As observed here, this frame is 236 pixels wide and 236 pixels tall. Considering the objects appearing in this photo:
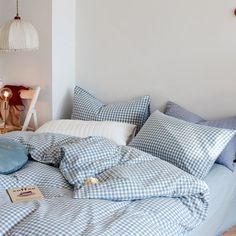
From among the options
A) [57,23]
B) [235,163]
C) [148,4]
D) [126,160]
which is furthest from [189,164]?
[57,23]

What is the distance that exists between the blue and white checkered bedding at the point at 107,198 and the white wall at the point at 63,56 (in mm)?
1004

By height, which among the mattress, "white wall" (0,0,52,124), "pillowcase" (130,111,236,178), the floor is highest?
"white wall" (0,0,52,124)

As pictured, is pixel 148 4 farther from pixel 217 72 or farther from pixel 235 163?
pixel 235 163

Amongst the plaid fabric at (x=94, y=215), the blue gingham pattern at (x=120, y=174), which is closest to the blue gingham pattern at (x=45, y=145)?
the blue gingham pattern at (x=120, y=174)

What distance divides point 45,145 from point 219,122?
1068mm

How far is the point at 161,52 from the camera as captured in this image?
2760 millimetres

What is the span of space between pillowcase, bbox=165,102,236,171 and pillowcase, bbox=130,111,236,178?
0.20m

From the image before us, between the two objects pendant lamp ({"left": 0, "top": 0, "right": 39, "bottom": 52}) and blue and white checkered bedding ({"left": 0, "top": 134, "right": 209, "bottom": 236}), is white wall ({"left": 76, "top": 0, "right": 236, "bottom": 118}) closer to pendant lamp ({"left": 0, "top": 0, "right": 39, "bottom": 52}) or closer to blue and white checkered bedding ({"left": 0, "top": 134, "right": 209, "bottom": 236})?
pendant lamp ({"left": 0, "top": 0, "right": 39, "bottom": 52})

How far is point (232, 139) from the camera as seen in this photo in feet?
7.73

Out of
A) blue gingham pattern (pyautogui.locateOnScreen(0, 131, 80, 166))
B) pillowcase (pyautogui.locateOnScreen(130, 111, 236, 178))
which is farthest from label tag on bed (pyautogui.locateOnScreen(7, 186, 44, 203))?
pillowcase (pyautogui.locateOnScreen(130, 111, 236, 178))

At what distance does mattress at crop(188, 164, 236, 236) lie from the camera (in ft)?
6.49

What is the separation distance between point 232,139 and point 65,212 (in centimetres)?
126

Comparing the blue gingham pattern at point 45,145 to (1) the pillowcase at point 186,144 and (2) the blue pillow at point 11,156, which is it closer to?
(2) the blue pillow at point 11,156

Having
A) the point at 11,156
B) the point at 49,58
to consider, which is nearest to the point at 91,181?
the point at 11,156
